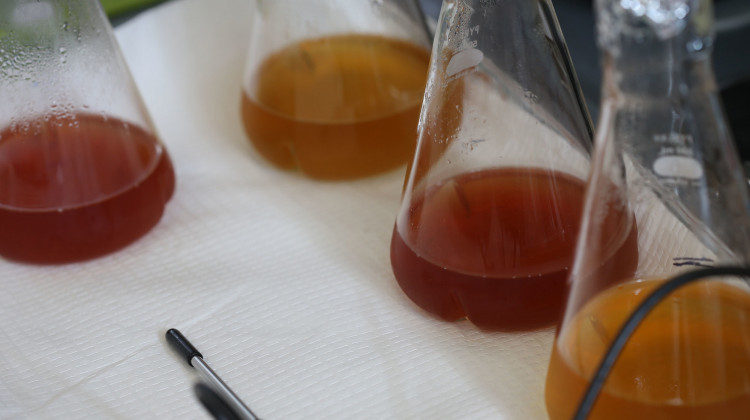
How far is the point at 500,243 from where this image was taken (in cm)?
38

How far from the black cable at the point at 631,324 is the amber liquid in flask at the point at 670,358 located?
0.01m

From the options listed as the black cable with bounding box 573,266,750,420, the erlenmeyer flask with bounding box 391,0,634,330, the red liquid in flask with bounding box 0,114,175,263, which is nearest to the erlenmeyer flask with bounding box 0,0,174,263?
the red liquid in flask with bounding box 0,114,175,263

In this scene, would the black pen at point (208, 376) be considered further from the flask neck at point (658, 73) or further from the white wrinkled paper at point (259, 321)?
the flask neck at point (658, 73)

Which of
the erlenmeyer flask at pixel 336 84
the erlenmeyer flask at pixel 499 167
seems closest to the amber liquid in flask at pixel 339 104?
the erlenmeyer flask at pixel 336 84

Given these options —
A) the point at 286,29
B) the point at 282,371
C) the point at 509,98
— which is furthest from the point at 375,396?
the point at 286,29

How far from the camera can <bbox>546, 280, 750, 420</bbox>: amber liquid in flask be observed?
12.1 inches

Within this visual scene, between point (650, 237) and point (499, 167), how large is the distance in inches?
3.2

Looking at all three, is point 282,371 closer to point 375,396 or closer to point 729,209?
point 375,396

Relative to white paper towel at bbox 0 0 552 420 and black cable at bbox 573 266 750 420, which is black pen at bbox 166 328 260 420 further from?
black cable at bbox 573 266 750 420

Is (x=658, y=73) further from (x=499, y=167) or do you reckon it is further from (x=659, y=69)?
(x=499, y=167)

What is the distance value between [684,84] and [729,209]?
58 mm

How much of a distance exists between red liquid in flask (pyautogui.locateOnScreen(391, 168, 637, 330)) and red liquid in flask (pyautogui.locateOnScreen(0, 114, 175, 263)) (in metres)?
0.18

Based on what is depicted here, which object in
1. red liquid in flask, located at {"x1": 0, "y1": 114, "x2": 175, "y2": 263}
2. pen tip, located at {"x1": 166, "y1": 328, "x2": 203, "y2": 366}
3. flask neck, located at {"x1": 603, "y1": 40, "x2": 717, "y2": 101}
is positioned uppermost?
flask neck, located at {"x1": 603, "y1": 40, "x2": 717, "y2": 101}

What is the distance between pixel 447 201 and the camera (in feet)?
1.34
